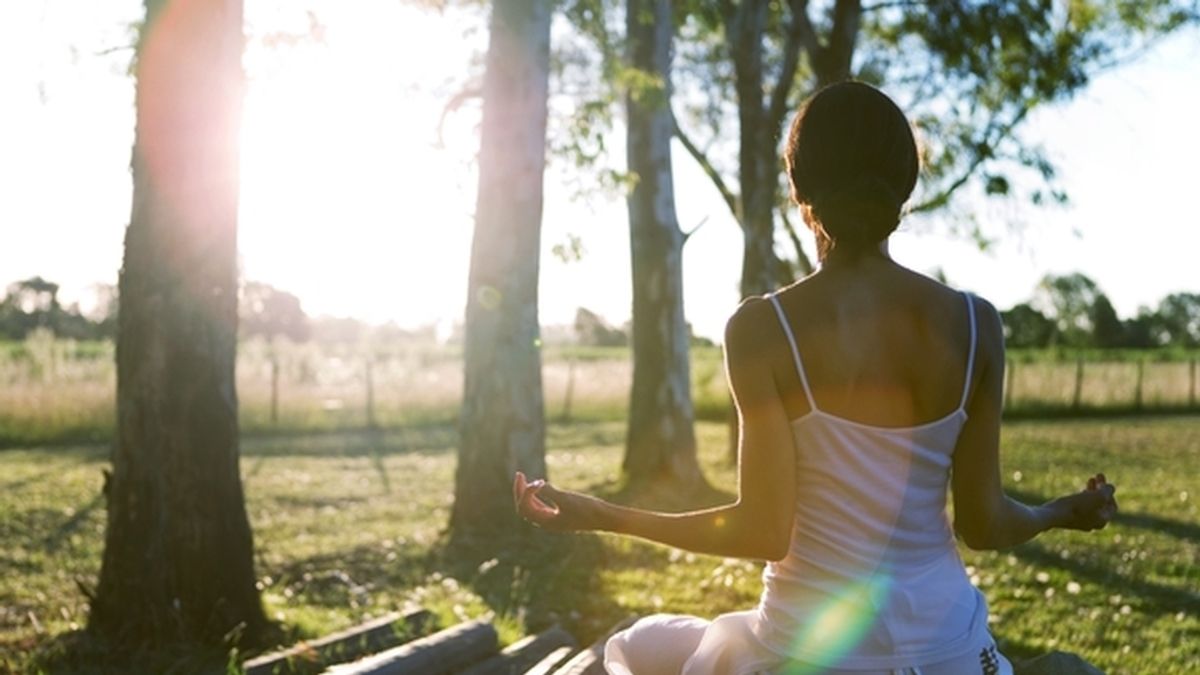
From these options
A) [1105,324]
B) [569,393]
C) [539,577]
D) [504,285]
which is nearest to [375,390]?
[569,393]

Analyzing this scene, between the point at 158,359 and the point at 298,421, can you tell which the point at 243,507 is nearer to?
the point at 158,359

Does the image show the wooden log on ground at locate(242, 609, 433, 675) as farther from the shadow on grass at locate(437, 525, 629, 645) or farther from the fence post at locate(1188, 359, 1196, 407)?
the fence post at locate(1188, 359, 1196, 407)

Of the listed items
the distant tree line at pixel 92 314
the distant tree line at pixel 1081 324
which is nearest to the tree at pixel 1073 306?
the distant tree line at pixel 1081 324

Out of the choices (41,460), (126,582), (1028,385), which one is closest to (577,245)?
(126,582)

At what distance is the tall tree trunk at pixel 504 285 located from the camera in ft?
35.9

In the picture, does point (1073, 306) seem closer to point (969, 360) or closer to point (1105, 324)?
point (1105, 324)

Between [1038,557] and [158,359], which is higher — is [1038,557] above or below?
below

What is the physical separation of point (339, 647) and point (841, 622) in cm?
349

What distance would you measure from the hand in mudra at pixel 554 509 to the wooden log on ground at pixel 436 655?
1870 millimetres

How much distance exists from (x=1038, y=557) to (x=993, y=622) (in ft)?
9.84

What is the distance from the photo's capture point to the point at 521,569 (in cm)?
991

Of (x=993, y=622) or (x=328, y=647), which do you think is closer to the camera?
(x=328, y=647)

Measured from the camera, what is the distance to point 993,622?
8.19m

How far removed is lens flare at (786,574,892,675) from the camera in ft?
8.80
